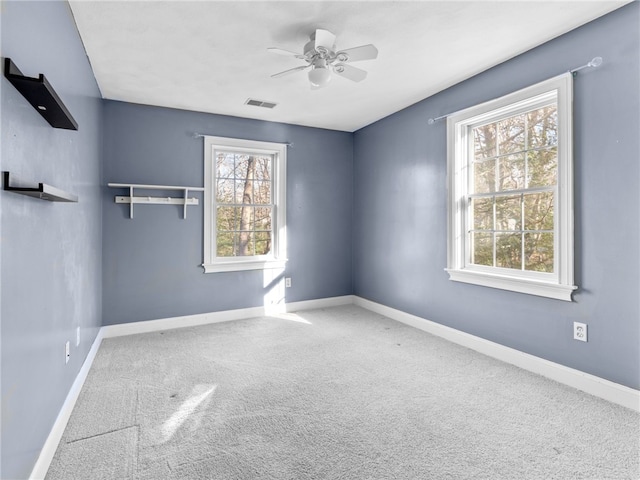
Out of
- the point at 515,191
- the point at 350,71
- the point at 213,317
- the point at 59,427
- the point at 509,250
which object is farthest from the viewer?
the point at 213,317

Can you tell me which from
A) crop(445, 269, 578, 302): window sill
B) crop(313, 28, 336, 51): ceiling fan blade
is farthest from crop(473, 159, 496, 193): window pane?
crop(313, 28, 336, 51): ceiling fan blade

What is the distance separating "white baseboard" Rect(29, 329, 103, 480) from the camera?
1.66 m

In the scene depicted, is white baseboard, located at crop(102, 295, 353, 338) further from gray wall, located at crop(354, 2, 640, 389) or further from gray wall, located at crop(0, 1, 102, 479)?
gray wall, located at crop(354, 2, 640, 389)

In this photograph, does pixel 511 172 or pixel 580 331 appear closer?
pixel 580 331

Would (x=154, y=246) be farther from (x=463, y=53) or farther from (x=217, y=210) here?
(x=463, y=53)

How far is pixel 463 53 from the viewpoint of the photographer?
292cm

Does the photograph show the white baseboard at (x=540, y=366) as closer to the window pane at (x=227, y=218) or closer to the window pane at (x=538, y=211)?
the window pane at (x=538, y=211)

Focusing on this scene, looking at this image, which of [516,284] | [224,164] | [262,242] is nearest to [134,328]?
[262,242]

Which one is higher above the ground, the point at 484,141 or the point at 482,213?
the point at 484,141

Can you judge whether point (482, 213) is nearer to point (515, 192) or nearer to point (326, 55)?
point (515, 192)

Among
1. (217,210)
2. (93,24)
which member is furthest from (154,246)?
(93,24)

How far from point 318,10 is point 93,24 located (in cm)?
157

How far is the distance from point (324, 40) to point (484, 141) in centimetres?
187

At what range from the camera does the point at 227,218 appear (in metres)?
4.58
